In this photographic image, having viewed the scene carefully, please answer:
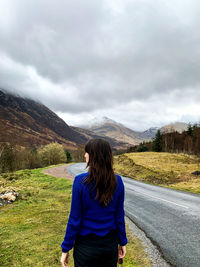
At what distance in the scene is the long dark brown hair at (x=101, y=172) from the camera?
230 centimetres

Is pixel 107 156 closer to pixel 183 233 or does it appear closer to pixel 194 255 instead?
pixel 194 255

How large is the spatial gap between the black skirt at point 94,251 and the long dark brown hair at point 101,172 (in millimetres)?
470

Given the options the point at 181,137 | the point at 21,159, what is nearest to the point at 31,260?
the point at 21,159

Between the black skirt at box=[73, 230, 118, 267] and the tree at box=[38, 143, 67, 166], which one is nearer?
Answer: the black skirt at box=[73, 230, 118, 267]

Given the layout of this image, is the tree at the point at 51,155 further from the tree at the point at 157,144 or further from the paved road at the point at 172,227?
the paved road at the point at 172,227

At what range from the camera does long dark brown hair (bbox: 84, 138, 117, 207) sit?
90.5 inches

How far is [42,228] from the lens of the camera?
6250mm

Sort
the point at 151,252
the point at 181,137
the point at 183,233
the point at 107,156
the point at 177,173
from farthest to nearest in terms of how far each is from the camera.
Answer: the point at 181,137 < the point at 177,173 < the point at 183,233 < the point at 151,252 < the point at 107,156

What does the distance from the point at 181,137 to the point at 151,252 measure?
2825 inches

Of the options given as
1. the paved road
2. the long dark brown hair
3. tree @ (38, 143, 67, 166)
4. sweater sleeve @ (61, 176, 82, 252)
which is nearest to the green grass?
the paved road

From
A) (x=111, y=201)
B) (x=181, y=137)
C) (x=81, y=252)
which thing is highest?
(x=181, y=137)

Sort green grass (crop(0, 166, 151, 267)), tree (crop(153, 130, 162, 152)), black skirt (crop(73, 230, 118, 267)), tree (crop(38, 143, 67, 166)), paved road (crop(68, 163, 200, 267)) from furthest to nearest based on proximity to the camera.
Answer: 1. tree (crop(153, 130, 162, 152))
2. tree (crop(38, 143, 67, 166))
3. paved road (crop(68, 163, 200, 267))
4. green grass (crop(0, 166, 151, 267))
5. black skirt (crop(73, 230, 118, 267))

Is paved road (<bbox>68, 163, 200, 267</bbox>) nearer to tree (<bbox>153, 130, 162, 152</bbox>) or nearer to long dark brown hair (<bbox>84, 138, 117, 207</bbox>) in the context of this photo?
long dark brown hair (<bbox>84, 138, 117, 207</bbox>)

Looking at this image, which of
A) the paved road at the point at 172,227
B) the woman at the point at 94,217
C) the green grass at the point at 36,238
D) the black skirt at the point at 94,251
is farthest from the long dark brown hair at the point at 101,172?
the paved road at the point at 172,227
